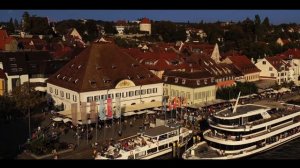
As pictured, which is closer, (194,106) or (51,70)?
(194,106)

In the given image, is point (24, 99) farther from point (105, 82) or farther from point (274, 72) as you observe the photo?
point (274, 72)

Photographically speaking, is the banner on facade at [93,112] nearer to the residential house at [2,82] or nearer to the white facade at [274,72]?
the residential house at [2,82]

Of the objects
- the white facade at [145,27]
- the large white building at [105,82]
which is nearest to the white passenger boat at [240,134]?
the large white building at [105,82]

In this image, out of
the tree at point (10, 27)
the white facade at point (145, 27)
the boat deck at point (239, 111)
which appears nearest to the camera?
the boat deck at point (239, 111)

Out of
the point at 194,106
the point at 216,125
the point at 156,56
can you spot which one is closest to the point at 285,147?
the point at 216,125

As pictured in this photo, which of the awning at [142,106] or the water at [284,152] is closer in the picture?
the water at [284,152]

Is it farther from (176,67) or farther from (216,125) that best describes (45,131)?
(176,67)

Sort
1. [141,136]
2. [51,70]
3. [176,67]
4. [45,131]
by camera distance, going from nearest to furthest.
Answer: [141,136] < [45,131] < [51,70] < [176,67]
